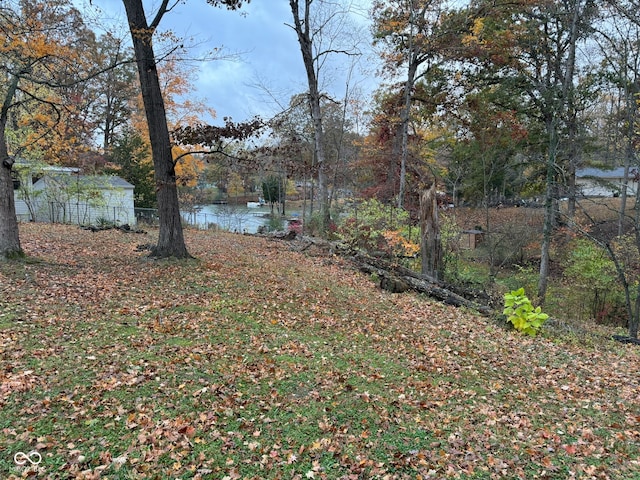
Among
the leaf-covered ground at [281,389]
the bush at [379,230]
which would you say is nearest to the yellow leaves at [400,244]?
the bush at [379,230]

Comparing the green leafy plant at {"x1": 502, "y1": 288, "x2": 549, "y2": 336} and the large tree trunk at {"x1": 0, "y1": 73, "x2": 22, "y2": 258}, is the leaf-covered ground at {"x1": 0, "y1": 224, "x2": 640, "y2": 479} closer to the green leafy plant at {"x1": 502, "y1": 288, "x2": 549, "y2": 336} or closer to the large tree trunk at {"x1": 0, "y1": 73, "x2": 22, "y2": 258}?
the green leafy plant at {"x1": 502, "y1": 288, "x2": 549, "y2": 336}

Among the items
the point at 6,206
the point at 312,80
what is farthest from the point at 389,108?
the point at 6,206

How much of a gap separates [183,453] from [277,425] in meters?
0.77

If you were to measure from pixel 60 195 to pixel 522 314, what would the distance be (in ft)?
61.5

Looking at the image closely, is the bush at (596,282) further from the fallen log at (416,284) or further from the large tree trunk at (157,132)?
the large tree trunk at (157,132)

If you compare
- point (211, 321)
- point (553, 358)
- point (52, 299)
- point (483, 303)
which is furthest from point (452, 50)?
point (52, 299)

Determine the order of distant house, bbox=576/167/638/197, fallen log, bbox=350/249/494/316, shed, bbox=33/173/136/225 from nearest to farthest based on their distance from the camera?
fallen log, bbox=350/249/494/316 < distant house, bbox=576/167/638/197 < shed, bbox=33/173/136/225

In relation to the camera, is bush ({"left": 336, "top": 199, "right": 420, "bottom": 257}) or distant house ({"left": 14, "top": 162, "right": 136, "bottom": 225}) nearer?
bush ({"left": 336, "top": 199, "right": 420, "bottom": 257})

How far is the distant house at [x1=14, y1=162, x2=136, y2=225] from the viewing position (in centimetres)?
1680

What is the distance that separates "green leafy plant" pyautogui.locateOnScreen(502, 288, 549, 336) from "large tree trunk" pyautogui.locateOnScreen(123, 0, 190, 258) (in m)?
6.63

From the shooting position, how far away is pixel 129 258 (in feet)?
28.0

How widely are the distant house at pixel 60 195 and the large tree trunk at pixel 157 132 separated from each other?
31.1 ft

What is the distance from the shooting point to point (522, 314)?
6934 mm

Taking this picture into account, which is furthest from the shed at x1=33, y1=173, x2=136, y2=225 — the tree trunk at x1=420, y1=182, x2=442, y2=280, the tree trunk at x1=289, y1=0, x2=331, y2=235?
the tree trunk at x1=420, y1=182, x2=442, y2=280
